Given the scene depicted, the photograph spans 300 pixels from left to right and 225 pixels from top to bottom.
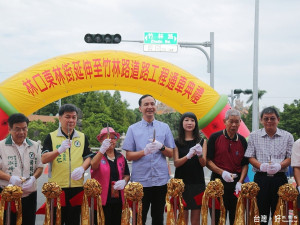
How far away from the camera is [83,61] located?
5.29 metres

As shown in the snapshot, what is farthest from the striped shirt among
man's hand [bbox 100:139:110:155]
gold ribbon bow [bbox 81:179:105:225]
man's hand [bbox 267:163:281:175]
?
gold ribbon bow [bbox 81:179:105:225]

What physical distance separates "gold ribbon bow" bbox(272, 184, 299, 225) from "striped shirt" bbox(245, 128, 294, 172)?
1.58 ft

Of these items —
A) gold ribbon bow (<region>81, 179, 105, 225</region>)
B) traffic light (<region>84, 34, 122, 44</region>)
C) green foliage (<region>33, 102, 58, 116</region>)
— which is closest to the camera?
gold ribbon bow (<region>81, 179, 105, 225</region>)

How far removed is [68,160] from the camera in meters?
3.17

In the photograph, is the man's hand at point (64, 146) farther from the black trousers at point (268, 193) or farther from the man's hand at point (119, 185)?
the black trousers at point (268, 193)

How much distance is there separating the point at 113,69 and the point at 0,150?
2611mm

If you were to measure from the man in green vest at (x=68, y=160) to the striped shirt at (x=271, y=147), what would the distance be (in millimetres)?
1430

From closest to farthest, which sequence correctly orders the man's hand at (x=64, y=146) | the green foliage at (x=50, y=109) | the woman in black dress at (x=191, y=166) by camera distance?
1. the man's hand at (x=64, y=146)
2. the woman in black dress at (x=191, y=166)
3. the green foliage at (x=50, y=109)

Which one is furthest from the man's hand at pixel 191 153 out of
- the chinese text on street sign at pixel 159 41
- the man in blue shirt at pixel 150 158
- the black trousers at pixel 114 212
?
the chinese text on street sign at pixel 159 41

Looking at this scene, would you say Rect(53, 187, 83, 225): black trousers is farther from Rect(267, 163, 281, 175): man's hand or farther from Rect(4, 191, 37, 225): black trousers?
Rect(267, 163, 281, 175): man's hand

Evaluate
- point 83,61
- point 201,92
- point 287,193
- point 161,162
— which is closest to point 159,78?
point 201,92

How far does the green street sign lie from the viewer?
9.52 meters

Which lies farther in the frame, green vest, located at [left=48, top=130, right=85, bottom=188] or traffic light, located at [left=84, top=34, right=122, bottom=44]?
traffic light, located at [left=84, top=34, right=122, bottom=44]

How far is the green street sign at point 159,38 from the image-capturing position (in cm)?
952
